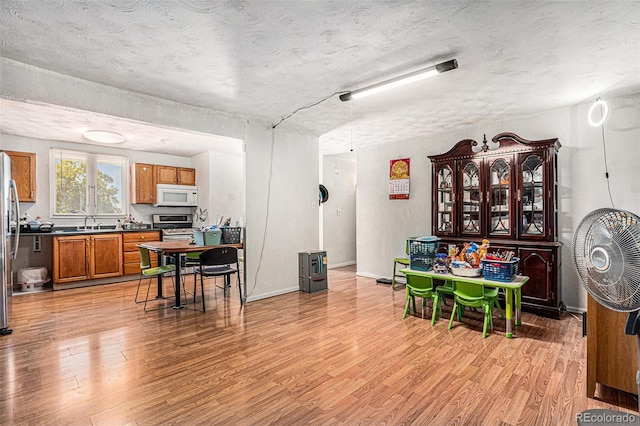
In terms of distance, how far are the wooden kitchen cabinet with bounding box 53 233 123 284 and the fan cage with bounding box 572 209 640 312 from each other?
252 inches

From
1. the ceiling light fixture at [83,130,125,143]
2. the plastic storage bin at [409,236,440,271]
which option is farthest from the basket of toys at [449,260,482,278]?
the ceiling light fixture at [83,130,125,143]

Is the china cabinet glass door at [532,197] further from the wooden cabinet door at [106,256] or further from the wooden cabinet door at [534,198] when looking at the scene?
the wooden cabinet door at [106,256]

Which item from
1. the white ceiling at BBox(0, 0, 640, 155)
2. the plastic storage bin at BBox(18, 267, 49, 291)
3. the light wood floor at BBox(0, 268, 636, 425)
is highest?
the white ceiling at BBox(0, 0, 640, 155)

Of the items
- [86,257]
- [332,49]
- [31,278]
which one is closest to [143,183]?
[86,257]

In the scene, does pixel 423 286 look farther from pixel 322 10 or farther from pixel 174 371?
pixel 322 10

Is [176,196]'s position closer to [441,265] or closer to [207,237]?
[207,237]

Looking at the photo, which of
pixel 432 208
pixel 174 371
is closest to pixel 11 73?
pixel 174 371

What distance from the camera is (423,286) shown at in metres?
3.66

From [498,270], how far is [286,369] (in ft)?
7.25

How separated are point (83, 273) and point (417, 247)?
17.6 ft

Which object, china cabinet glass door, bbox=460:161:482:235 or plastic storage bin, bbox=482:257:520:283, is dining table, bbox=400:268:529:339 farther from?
china cabinet glass door, bbox=460:161:482:235

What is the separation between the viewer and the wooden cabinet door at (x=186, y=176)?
6922 millimetres

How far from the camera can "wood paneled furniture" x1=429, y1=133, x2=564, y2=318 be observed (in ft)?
12.5

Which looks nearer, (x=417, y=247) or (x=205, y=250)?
(x=417, y=247)
